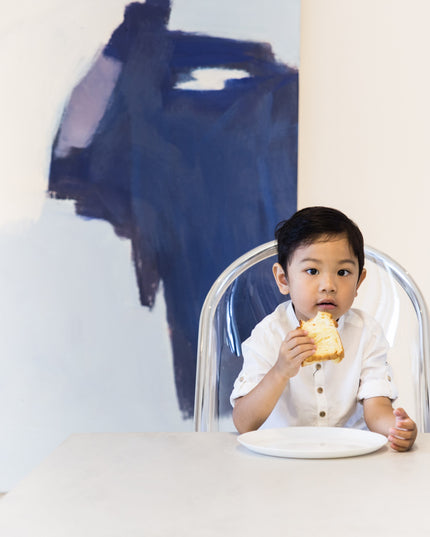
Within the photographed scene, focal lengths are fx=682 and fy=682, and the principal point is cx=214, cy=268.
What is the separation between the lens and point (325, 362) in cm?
112

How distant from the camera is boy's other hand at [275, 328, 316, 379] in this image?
0.95m

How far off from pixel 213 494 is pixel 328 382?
57 centimetres

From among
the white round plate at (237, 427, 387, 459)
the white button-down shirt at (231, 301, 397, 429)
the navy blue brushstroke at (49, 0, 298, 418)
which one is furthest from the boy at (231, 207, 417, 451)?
the navy blue brushstroke at (49, 0, 298, 418)

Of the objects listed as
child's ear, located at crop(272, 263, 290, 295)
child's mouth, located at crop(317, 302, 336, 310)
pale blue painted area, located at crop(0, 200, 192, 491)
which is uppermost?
child's ear, located at crop(272, 263, 290, 295)

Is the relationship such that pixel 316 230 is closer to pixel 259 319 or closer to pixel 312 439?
pixel 259 319

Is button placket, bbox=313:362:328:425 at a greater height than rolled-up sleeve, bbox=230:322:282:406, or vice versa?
rolled-up sleeve, bbox=230:322:282:406

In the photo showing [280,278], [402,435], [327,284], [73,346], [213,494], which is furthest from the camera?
[73,346]

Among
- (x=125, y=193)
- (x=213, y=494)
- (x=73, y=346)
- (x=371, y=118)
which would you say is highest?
(x=371, y=118)

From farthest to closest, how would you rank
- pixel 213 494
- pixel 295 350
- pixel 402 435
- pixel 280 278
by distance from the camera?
pixel 280 278 < pixel 295 350 < pixel 402 435 < pixel 213 494

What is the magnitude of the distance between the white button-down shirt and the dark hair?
141 mm

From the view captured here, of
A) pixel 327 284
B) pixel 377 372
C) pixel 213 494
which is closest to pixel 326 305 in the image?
pixel 327 284

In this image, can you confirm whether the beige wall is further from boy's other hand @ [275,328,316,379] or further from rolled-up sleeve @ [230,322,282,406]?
boy's other hand @ [275,328,316,379]

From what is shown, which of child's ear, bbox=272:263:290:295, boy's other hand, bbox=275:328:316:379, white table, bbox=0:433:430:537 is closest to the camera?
white table, bbox=0:433:430:537

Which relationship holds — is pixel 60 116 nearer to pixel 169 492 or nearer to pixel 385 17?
pixel 385 17
